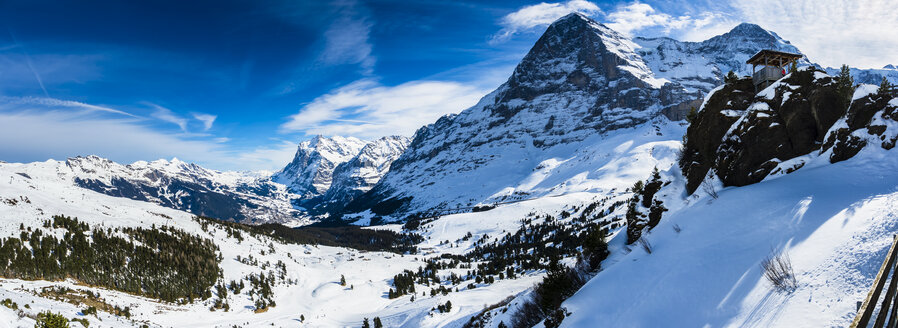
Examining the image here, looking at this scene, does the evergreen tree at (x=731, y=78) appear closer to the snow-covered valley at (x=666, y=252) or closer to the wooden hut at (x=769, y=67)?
the snow-covered valley at (x=666, y=252)

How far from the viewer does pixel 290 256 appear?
3216 inches

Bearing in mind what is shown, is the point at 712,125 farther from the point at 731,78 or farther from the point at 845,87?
the point at 845,87

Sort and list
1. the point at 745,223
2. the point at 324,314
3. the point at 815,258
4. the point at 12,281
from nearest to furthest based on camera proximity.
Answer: the point at 815,258
the point at 745,223
the point at 12,281
the point at 324,314

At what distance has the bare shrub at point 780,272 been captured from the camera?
30.2 feet

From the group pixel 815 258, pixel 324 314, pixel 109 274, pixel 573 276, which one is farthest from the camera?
pixel 324 314

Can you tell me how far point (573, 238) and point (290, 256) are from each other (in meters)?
69.0

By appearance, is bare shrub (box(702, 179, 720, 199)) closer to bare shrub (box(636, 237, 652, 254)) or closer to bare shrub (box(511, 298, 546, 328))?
bare shrub (box(636, 237, 652, 254))

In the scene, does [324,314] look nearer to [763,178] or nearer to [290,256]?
[290,256]

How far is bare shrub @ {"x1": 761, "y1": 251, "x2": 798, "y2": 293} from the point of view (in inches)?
362

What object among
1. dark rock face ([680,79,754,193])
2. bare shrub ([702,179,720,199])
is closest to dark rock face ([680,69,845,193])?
dark rock face ([680,79,754,193])

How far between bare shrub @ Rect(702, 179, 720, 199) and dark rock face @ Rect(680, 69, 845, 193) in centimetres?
67

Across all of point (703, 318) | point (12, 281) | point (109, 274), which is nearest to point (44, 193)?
point (109, 274)

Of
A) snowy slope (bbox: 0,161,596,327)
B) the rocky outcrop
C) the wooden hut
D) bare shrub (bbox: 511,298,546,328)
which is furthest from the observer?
snowy slope (bbox: 0,161,596,327)

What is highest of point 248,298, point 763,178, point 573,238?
point 763,178
